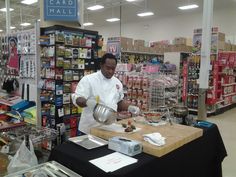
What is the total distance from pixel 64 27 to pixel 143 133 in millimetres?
2326

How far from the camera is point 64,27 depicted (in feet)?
12.2

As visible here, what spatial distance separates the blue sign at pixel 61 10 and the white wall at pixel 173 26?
10.6m

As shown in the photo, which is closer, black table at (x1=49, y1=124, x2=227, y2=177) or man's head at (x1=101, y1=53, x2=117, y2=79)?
black table at (x1=49, y1=124, x2=227, y2=177)

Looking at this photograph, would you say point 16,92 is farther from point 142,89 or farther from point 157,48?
point 157,48

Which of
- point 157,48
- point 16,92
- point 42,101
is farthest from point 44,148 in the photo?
point 157,48

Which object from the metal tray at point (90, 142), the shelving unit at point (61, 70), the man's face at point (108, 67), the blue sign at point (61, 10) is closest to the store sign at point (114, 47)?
the shelving unit at point (61, 70)

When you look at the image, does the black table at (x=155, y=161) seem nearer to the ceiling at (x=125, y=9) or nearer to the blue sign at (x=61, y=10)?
the blue sign at (x=61, y=10)

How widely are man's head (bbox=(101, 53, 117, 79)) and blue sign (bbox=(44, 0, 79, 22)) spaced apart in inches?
65.3

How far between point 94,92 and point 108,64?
12.9 inches

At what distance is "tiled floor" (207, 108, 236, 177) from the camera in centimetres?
389

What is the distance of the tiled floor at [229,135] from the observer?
3.89m

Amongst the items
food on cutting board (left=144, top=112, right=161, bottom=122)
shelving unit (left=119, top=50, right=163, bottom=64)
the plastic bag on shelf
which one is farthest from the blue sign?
shelving unit (left=119, top=50, right=163, bottom=64)

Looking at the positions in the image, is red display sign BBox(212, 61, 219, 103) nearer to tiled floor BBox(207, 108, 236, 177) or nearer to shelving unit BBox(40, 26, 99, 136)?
tiled floor BBox(207, 108, 236, 177)

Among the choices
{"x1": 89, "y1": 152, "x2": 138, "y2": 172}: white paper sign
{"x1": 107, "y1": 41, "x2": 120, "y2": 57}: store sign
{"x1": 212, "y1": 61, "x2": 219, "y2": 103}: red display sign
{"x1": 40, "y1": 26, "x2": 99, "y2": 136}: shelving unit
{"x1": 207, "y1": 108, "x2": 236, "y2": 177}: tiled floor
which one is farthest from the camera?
{"x1": 107, "y1": 41, "x2": 120, "y2": 57}: store sign
